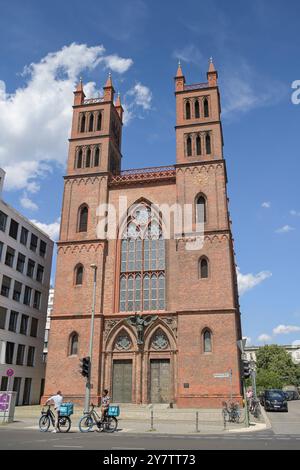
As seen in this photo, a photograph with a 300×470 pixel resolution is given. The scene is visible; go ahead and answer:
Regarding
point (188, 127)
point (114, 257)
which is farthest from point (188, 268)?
point (188, 127)

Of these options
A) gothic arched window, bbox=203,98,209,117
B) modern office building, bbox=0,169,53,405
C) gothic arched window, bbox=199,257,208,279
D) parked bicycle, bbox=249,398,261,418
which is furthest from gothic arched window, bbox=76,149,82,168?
parked bicycle, bbox=249,398,261,418

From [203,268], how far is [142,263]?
496 centimetres

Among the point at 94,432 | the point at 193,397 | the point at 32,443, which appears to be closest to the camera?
the point at 32,443

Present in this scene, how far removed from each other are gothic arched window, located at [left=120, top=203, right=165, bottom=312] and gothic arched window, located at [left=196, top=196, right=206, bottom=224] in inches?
128

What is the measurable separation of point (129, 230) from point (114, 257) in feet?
9.06

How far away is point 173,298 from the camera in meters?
32.1

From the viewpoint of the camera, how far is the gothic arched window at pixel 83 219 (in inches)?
1401

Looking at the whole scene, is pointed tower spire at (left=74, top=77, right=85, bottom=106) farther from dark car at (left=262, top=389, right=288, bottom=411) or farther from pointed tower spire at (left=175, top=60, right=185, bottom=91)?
dark car at (left=262, top=389, right=288, bottom=411)

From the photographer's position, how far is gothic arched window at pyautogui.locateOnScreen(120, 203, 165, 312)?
33000 mm

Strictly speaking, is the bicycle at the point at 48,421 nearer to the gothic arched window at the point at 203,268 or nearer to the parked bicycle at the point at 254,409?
the parked bicycle at the point at 254,409

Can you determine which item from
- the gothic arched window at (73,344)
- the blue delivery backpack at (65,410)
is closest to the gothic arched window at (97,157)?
the gothic arched window at (73,344)

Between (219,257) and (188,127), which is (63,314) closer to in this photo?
(219,257)
